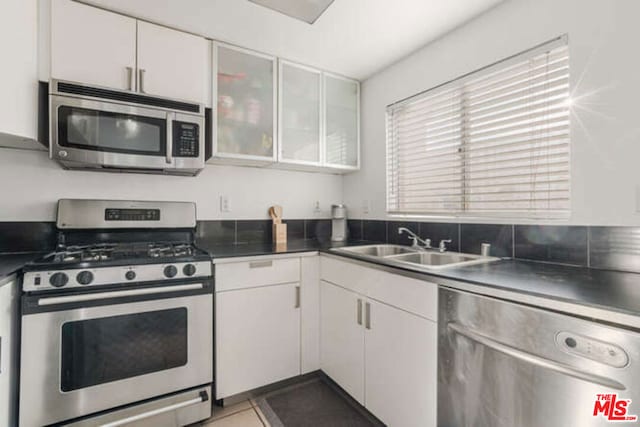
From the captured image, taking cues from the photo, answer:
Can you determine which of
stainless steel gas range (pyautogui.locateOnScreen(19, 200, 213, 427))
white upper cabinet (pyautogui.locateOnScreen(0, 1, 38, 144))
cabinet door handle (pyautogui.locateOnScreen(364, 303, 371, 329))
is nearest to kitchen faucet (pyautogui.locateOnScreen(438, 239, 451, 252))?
cabinet door handle (pyautogui.locateOnScreen(364, 303, 371, 329))

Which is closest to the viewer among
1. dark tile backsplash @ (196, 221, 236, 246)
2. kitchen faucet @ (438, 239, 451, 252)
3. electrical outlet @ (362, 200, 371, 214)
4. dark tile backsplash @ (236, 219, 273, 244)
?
kitchen faucet @ (438, 239, 451, 252)

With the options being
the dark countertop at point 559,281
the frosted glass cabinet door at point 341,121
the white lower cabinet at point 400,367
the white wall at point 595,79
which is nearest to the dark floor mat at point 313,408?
the white lower cabinet at point 400,367

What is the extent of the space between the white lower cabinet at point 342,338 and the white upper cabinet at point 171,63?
1553 mm

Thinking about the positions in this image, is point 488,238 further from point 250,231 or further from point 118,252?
point 118,252

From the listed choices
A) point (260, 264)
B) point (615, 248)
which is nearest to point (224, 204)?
point (260, 264)

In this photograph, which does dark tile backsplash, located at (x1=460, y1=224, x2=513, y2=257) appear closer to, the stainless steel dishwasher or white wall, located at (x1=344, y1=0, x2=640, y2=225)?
white wall, located at (x1=344, y1=0, x2=640, y2=225)

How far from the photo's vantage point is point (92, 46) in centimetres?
167

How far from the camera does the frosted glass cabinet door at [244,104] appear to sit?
2.05 meters

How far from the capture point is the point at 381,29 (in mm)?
1883

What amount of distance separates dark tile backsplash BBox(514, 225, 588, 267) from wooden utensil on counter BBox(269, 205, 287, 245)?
5.17 feet

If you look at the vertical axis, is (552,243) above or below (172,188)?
below

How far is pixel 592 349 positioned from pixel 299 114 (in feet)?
6.94

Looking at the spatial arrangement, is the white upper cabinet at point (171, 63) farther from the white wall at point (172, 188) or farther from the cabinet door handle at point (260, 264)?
the cabinet door handle at point (260, 264)

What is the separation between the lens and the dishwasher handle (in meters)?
0.83
